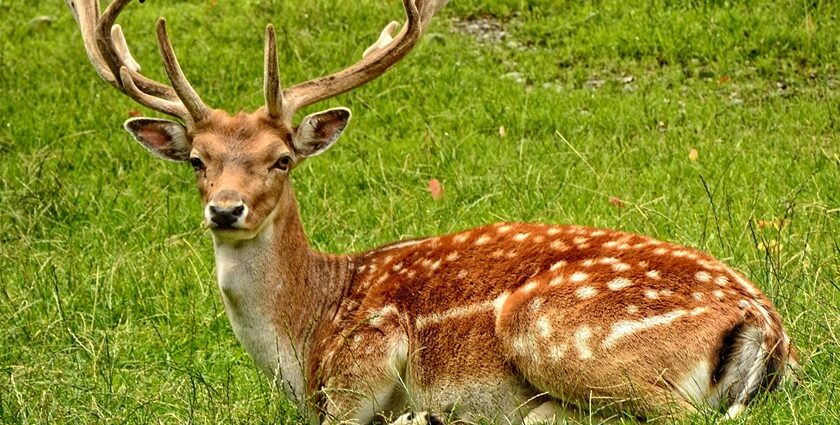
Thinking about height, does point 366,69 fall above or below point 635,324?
above

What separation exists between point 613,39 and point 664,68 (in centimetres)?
61

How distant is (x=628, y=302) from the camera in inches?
214

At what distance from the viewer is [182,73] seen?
6.37 meters

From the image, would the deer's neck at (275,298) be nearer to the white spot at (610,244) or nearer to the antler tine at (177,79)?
the antler tine at (177,79)

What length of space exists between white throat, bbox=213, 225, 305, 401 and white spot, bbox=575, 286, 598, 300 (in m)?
1.16

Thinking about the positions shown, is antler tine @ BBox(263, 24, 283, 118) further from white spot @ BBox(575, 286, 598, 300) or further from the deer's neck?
white spot @ BBox(575, 286, 598, 300)

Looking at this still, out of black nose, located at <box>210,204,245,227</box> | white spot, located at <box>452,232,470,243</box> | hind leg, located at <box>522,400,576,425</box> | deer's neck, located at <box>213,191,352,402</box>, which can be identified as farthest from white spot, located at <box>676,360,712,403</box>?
black nose, located at <box>210,204,245,227</box>

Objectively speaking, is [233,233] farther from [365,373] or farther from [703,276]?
[703,276]

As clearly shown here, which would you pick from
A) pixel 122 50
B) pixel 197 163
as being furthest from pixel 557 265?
pixel 122 50

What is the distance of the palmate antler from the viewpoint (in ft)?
19.6

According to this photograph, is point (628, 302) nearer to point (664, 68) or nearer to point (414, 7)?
point (414, 7)

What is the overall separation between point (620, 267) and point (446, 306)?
0.71 m

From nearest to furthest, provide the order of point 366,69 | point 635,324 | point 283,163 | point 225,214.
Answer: point 635,324, point 225,214, point 283,163, point 366,69

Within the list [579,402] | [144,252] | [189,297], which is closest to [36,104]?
[144,252]
